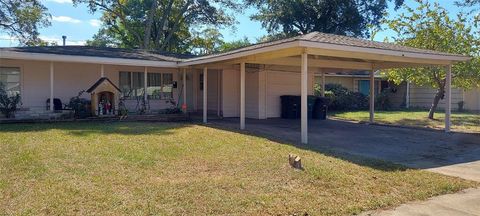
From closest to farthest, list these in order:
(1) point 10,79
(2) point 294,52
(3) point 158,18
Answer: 1. (2) point 294,52
2. (1) point 10,79
3. (3) point 158,18

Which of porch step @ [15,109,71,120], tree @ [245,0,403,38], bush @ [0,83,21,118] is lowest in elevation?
porch step @ [15,109,71,120]

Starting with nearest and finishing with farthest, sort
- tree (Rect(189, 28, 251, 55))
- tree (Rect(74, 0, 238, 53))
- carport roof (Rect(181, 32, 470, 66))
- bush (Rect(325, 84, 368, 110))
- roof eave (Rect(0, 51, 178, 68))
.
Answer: carport roof (Rect(181, 32, 470, 66)) < roof eave (Rect(0, 51, 178, 68)) < bush (Rect(325, 84, 368, 110)) < tree (Rect(74, 0, 238, 53)) < tree (Rect(189, 28, 251, 55))

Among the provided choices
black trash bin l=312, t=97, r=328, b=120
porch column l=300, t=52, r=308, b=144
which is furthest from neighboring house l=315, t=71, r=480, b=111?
porch column l=300, t=52, r=308, b=144

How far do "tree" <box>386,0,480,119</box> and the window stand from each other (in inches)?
609

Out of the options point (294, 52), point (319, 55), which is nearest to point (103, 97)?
point (294, 52)

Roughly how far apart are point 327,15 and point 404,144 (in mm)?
18477

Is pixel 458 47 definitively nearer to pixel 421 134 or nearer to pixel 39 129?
pixel 421 134

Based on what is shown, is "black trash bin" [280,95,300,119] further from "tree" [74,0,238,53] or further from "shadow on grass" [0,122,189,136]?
"tree" [74,0,238,53]

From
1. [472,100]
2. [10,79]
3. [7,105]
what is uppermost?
[10,79]

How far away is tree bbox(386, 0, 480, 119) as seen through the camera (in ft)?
52.3

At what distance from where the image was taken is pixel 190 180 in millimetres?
5957

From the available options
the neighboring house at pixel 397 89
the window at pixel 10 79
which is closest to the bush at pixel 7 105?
the window at pixel 10 79

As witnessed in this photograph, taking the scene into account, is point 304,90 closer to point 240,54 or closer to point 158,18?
point 240,54

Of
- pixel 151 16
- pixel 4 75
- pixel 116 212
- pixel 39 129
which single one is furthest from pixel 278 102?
pixel 151 16
